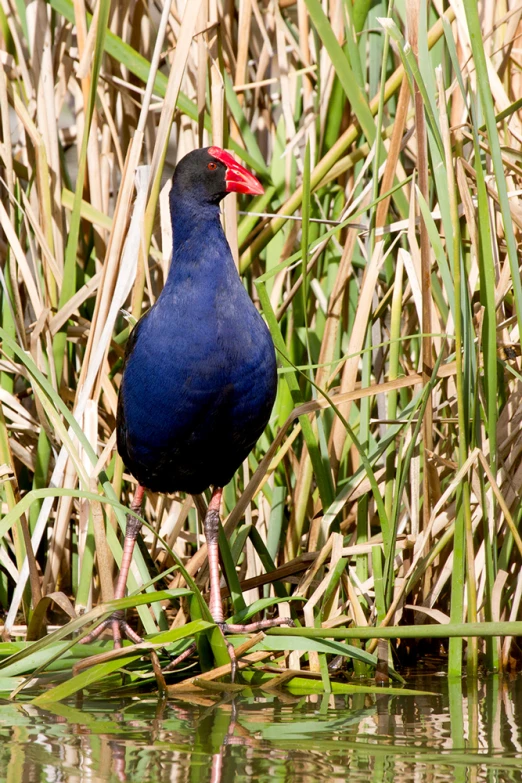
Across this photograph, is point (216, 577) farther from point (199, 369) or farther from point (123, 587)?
point (199, 369)

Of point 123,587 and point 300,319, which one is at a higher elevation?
point 300,319

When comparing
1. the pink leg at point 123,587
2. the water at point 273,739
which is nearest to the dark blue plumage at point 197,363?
the pink leg at point 123,587

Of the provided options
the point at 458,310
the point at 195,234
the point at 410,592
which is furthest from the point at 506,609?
the point at 195,234

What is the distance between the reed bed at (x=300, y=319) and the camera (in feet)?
6.73

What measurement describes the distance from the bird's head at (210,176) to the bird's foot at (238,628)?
0.91 m

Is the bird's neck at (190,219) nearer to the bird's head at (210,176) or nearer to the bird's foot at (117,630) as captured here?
the bird's head at (210,176)

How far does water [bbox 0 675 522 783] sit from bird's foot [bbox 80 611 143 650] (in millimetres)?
217

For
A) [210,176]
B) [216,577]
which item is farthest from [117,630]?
[210,176]

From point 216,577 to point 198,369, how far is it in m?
0.48

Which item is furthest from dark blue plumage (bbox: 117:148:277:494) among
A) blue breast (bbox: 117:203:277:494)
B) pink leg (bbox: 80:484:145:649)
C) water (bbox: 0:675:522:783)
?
water (bbox: 0:675:522:783)

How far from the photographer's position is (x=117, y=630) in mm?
2242

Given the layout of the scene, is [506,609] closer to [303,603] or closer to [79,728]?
[303,603]

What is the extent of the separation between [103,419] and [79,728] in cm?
105

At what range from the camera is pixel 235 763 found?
5.26 feet
